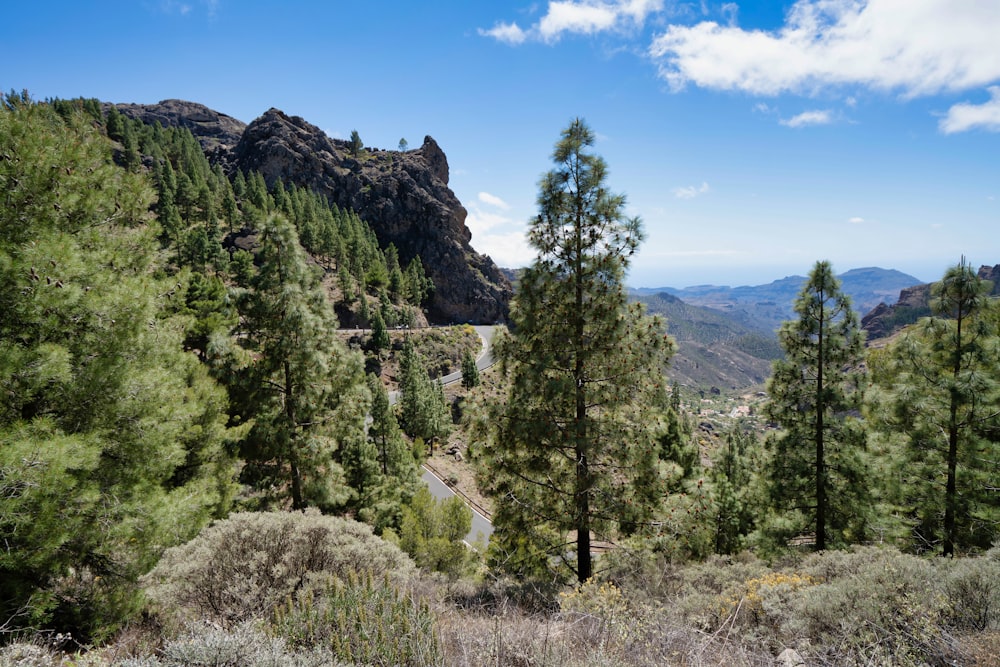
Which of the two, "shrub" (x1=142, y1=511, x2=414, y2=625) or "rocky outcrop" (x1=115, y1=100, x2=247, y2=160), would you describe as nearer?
"shrub" (x1=142, y1=511, x2=414, y2=625)

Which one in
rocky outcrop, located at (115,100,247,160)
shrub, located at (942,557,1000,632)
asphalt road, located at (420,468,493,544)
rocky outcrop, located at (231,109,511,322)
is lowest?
asphalt road, located at (420,468,493,544)

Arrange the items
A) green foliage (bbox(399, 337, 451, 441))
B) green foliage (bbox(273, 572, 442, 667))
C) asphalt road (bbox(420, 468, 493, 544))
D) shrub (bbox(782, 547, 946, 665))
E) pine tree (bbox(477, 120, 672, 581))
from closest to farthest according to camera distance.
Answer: shrub (bbox(782, 547, 946, 665)), green foliage (bbox(273, 572, 442, 667)), pine tree (bbox(477, 120, 672, 581)), asphalt road (bbox(420, 468, 493, 544)), green foliage (bbox(399, 337, 451, 441))

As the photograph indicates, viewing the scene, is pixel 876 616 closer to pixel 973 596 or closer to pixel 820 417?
pixel 973 596

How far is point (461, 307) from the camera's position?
328 feet

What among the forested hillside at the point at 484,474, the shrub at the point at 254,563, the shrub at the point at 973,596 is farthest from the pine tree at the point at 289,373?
the shrub at the point at 973,596

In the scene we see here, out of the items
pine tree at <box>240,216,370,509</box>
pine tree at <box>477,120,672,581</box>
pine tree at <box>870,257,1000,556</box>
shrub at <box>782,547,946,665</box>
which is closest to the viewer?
shrub at <box>782,547,946,665</box>

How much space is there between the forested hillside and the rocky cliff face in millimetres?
88151

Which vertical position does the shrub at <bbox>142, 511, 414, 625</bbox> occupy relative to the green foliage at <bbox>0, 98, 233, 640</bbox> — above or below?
below

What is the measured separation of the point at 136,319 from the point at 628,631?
7905 millimetres

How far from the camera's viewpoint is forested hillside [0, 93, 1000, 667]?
465 cm

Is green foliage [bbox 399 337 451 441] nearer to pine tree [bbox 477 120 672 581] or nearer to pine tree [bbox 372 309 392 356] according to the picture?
pine tree [bbox 372 309 392 356]

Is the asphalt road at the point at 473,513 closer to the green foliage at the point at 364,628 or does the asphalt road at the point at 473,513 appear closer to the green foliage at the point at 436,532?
the green foliage at the point at 436,532

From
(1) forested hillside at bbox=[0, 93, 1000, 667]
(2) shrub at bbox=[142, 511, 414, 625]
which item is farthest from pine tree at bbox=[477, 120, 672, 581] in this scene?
(2) shrub at bbox=[142, 511, 414, 625]

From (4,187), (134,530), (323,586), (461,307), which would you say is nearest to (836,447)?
(323,586)
